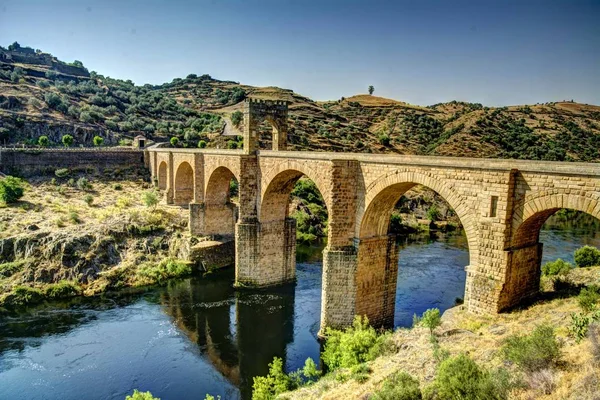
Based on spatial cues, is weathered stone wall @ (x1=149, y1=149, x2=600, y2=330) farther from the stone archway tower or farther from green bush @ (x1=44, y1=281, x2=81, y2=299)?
green bush @ (x1=44, y1=281, x2=81, y2=299)

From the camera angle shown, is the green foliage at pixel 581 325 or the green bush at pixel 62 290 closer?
the green foliage at pixel 581 325

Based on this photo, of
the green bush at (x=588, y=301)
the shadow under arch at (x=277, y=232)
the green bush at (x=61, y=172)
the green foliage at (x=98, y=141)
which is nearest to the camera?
the green bush at (x=588, y=301)

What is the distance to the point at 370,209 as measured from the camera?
50.3 ft

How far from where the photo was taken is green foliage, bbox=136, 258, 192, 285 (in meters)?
24.4

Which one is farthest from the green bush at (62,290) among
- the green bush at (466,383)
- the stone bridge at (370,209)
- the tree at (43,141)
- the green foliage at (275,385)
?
the tree at (43,141)

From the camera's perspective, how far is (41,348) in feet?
55.1

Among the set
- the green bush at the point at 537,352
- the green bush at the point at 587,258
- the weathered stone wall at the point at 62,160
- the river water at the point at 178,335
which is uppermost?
the weathered stone wall at the point at 62,160

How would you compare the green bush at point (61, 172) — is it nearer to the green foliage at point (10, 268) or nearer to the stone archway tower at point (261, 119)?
the green foliage at point (10, 268)

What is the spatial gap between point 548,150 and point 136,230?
4210 centimetres

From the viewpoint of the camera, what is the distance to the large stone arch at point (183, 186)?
3322 cm

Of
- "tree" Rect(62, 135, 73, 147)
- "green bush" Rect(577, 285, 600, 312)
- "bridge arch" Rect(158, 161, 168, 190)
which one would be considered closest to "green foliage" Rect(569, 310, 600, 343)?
"green bush" Rect(577, 285, 600, 312)

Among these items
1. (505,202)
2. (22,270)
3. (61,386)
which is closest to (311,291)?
(61,386)

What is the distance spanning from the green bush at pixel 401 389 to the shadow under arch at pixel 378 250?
689 cm

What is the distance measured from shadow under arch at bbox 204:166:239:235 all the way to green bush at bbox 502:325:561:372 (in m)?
22.1
